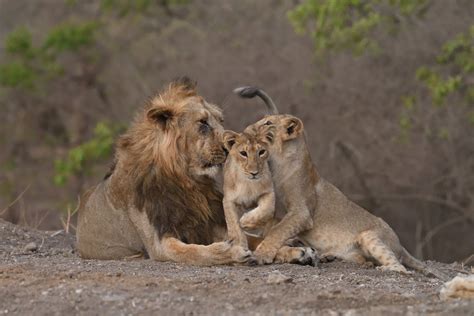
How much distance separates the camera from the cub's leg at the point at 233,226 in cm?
731

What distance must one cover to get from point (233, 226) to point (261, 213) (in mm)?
179

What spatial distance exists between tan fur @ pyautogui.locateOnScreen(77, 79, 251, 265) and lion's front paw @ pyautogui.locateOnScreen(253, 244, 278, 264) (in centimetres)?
18

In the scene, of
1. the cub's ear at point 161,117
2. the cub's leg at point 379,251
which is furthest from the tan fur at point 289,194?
the cub's ear at point 161,117

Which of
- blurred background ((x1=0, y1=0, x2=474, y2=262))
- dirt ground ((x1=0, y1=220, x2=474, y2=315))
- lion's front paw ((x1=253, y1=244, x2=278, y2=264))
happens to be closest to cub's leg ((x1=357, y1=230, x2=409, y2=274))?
dirt ground ((x1=0, y1=220, x2=474, y2=315))

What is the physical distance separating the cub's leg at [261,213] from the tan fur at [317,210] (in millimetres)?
235

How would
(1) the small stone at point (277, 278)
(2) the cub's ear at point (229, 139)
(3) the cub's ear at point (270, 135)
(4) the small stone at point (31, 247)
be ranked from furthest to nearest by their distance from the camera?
(4) the small stone at point (31, 247) → (3) the cub's ear at point (270, 135) → (2) the cub's ear at point (229, 139) → (1) the small stone at point (277, 278)

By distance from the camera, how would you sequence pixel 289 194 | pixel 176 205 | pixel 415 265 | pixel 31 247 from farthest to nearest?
pixel 31 247
pixel 415 265
pixel 289 194
pixel 176 205

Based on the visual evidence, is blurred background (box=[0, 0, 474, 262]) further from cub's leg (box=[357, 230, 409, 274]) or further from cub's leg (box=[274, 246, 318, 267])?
cub's leg (box=[274, 246, 318, 267])

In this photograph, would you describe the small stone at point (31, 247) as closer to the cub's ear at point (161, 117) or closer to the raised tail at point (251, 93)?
the cub's ear at point (161, 117)

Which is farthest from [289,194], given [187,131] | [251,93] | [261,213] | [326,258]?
[251,93]

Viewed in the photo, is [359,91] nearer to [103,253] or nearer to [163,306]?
[103,253]

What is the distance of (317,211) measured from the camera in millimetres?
7797

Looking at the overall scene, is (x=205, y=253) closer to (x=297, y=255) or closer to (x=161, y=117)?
(x=297, y=255)

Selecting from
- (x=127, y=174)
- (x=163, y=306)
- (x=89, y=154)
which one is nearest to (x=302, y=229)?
(x=127, y=174)
